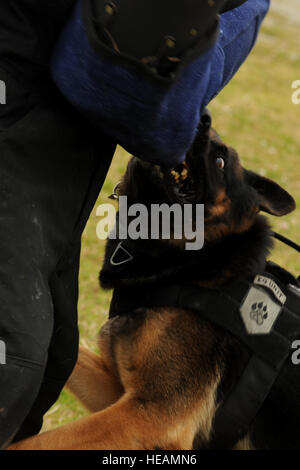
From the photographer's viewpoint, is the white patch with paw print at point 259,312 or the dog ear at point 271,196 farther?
the dog ear at point 271,196

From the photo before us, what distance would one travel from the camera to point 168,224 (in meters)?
2.44

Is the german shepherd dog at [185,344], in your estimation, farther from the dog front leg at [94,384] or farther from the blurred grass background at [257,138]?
the blurred grass background at [257,138]

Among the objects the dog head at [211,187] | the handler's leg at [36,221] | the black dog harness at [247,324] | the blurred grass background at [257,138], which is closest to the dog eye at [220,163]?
the dog head at [211,187]

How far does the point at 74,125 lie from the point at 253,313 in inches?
42.9

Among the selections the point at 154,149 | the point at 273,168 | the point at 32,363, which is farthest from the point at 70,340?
the point at 273,168

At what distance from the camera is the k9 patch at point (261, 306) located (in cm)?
230

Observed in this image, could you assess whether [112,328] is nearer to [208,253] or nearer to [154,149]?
[208,253]

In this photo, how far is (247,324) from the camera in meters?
2.30

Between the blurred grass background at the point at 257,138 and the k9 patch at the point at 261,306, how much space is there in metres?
1.21

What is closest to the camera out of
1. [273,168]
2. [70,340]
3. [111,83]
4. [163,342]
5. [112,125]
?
[111,83]

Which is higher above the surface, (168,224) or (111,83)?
(111,83)

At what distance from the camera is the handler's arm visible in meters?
1.43

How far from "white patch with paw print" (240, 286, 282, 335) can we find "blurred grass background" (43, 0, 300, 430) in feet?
3.95

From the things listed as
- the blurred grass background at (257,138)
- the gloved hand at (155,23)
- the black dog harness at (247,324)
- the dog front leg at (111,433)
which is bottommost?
the blurred grass background at (257,138)
